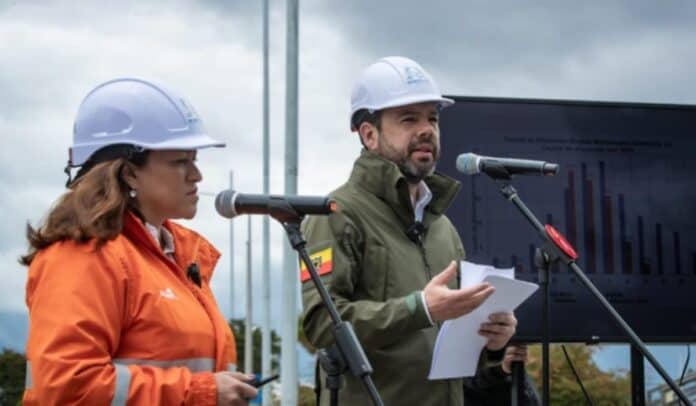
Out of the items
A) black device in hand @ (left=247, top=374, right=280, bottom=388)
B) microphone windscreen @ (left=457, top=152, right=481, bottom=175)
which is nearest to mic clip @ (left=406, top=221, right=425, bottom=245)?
microphone windscreen @ (left=457, top=152, right=481, bottom=175)

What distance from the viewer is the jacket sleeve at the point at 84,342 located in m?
2.77

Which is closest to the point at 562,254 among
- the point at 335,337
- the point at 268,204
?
the point at 335,337

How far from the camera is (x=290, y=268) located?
46.9ft

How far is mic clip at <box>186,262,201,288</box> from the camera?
131 inches

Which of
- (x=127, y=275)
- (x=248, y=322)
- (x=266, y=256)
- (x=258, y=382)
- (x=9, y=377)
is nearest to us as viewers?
(x=127, y=275)

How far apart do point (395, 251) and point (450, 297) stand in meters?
0.50

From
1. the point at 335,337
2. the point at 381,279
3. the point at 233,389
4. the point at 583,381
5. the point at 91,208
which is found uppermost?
the point at 91,208

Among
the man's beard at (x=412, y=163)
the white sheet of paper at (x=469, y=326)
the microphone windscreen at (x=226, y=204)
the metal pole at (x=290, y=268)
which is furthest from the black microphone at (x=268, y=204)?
the metal pole at (x=290, y=268)

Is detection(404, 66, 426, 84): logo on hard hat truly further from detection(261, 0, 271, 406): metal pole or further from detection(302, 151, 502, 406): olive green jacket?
detection(261, 0, 271, 406): metal pole

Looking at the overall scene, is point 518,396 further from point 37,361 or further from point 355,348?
point 37,361

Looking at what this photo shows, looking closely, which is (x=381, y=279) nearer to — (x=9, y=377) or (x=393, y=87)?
(x=393, y=87)

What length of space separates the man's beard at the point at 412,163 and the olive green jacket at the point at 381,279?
0.29 ft

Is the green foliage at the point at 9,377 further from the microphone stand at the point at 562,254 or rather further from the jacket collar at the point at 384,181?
the microphone stand at the point at 562,254

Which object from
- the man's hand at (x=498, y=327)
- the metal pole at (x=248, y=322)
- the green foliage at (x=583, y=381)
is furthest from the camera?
the metal pole at (x=248, y=322)
